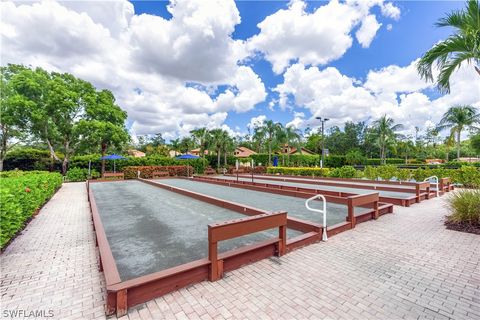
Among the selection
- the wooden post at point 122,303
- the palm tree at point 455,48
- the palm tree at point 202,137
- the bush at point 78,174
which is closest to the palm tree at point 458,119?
the palm tree at point 455,48

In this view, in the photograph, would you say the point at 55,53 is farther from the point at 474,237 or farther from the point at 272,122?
the point at 272,122

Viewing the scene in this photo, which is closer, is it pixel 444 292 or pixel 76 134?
pixel 444 292

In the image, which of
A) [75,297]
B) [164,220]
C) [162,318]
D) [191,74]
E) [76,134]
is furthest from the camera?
[76,134]

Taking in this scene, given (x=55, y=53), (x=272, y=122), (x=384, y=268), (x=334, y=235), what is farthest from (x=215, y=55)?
(x=272, y=122)

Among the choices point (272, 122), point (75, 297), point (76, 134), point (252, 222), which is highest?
point (272, 122)

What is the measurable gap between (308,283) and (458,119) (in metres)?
28.4

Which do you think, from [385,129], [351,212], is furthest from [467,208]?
[385,129]

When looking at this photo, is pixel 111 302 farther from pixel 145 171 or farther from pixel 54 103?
pixel 54 103

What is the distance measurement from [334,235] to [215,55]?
38.4 feet

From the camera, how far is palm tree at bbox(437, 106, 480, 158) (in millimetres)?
20828

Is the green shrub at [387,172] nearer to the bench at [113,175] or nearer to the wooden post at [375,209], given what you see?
the wooden post at [375,209]

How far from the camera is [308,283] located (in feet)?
8.68

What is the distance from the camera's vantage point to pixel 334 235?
4328 mm

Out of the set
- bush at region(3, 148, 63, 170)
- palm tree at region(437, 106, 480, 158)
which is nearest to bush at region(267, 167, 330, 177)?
palm tree at region(437, 106, 480, 158)
